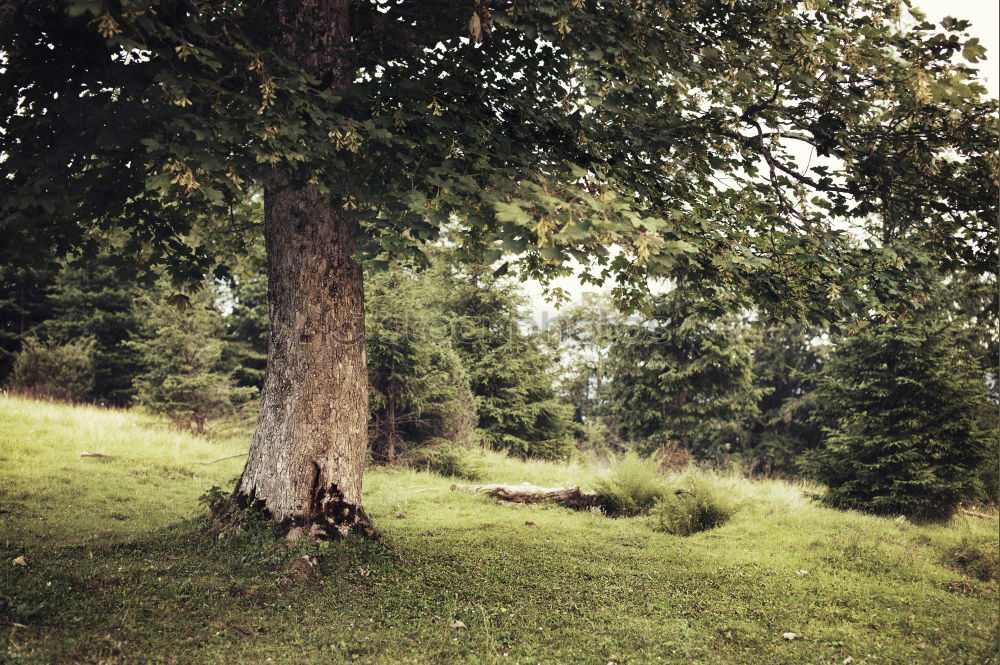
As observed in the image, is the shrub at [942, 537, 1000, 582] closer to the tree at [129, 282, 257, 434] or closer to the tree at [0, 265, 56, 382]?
the tree at [129, 282, 257, 434]

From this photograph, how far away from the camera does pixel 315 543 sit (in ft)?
19.2

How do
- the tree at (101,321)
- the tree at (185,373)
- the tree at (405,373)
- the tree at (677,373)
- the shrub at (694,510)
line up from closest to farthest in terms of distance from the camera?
the shrub at (694,510) → the tree at (405,373) → the tree at (185,373) → the tree at (677,373) → the tree at (101,321)

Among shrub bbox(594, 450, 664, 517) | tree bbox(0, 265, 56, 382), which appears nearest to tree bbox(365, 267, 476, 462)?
shrub bbox(594, 450, 664, 517)

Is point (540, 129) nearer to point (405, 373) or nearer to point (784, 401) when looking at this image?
point (405, 373)

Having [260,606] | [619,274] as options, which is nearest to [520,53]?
[619,274]

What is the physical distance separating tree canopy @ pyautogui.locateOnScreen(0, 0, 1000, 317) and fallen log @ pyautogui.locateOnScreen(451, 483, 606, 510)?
5515 mm

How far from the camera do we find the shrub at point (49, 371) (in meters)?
17.5

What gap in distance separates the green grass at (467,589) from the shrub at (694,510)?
0.81 ft

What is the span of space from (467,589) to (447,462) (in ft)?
28.4

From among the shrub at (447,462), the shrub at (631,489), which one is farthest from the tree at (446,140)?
the shrub at (447,462)

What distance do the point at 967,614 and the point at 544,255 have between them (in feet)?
19.3

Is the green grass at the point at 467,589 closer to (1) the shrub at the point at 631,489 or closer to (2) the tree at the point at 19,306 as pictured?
(1) the shrub at the point at 631,489

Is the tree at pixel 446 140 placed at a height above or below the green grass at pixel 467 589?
above

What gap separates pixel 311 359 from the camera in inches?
241
